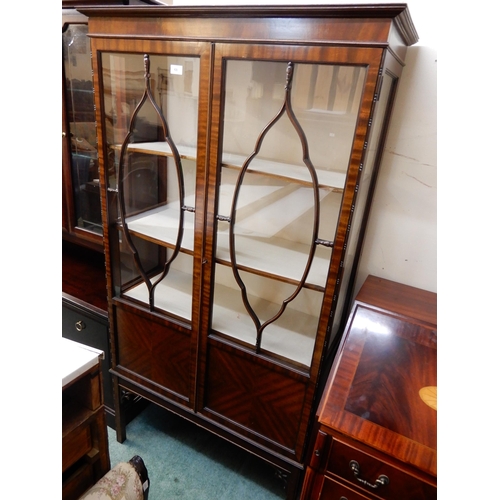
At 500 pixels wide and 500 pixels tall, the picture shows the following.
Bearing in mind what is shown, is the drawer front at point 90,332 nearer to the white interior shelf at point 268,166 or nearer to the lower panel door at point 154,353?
the lower panel door at point 154,353

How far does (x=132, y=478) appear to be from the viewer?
87 centimetres

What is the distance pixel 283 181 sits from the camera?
1.12 metres

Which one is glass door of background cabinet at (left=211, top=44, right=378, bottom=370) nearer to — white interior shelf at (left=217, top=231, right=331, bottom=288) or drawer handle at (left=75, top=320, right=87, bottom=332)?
white interior shelf at (left=217, top=231, right=331, bottom=288)

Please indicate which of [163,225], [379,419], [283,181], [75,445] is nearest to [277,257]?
[283,181]

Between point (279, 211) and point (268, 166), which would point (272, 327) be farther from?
point (268, 166)

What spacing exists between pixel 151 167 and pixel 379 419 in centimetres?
119

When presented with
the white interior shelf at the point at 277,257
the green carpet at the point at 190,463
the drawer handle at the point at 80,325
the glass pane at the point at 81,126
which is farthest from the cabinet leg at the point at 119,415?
the white interior shelf at the point at 277,257

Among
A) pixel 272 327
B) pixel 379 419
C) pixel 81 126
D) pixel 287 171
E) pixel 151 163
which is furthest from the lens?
pixel 81 126

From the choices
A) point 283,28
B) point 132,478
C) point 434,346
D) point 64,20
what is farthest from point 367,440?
point 64,20

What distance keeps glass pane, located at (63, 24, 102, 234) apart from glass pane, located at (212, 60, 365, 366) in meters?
0.78

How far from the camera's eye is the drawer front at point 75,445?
84 cm

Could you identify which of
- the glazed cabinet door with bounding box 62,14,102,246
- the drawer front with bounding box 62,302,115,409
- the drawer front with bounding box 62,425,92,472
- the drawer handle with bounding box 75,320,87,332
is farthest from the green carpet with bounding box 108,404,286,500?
the glazed cabinet door with bounding box 62,14,102,246
